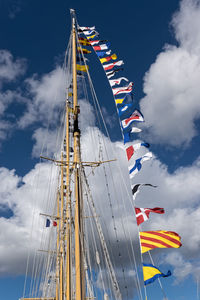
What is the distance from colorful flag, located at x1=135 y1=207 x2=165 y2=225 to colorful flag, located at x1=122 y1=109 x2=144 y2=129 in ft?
15.7

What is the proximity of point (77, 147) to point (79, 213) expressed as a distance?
5.17 m

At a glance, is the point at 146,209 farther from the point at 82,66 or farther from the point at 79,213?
the point at 82,66

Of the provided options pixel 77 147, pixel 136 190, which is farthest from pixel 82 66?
pixel 136 190

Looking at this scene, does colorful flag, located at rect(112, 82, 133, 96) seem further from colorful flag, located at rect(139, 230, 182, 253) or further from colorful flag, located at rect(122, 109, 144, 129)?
colorful flag, located at rect(139, 230, 182, 253)

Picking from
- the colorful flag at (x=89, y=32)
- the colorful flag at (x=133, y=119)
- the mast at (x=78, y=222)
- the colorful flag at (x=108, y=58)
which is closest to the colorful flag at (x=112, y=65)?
the colorful flag at (x=108, y=58)

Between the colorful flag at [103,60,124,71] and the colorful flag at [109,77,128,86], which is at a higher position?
the colorful flag at [103,60,124,71]

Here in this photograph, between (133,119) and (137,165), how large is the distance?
2.89 m

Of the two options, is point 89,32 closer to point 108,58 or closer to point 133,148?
point 108,58

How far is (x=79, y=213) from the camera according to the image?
1730cm

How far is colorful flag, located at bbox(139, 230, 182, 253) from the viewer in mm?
12117

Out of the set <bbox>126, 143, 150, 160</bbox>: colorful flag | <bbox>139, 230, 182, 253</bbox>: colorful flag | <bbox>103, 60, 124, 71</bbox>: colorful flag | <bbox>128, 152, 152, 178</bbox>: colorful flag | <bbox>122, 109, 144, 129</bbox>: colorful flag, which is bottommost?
<bbox>139, 230, 182, 253</bbox>: colorful flag

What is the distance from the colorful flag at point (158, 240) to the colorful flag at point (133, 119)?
587 centimetres

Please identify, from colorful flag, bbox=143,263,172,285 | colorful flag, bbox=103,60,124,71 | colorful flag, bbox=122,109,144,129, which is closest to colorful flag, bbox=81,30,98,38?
colorful flag, bbox=103,60,124,71

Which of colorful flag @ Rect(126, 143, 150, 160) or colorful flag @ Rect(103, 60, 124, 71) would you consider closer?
colorful flag @ Rect(126, 143, 150, 160)
